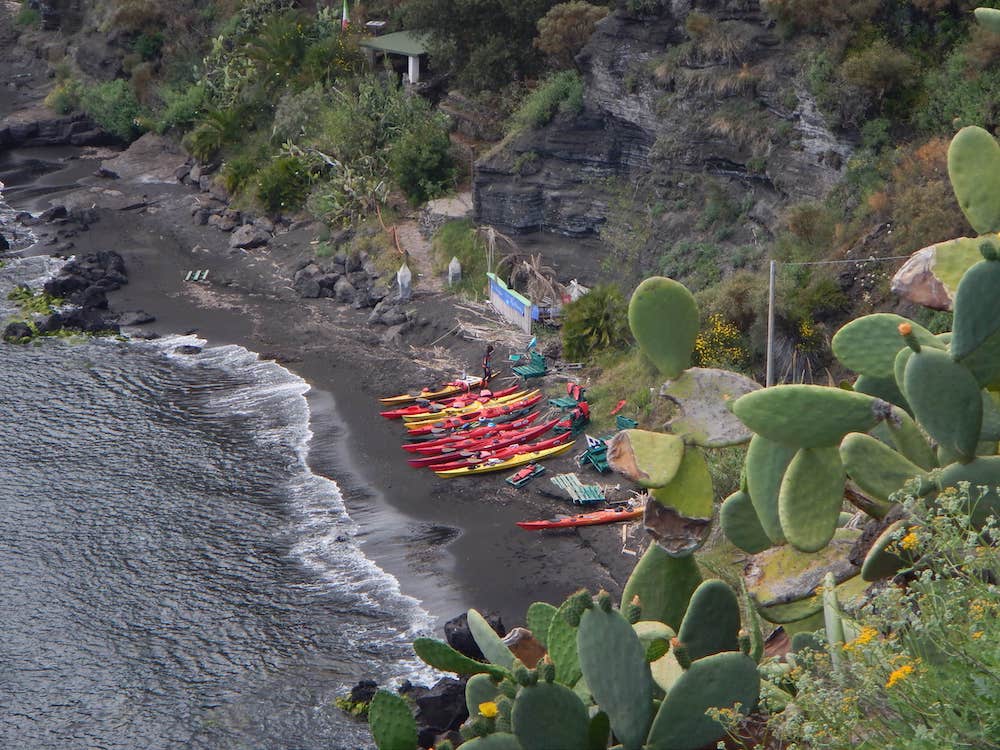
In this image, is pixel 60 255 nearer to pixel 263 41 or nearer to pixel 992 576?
pixel 263 41

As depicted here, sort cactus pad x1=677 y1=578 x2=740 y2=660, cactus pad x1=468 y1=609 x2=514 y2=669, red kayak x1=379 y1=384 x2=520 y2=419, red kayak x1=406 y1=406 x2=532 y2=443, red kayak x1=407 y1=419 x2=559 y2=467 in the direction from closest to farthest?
cactus pad x1=677 y1=578 x2=740 y2=660 < cactus pad x1=468 y1=609 x2=514 y2=669 < red kayak x1=407 y1=419 x2=559 y2=467 < red kayak x1=406 y1=406 x2=532 y2=443 < red kayak x1=379 y1=384 x2=520 y2=419

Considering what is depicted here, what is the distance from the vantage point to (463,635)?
1862 cm

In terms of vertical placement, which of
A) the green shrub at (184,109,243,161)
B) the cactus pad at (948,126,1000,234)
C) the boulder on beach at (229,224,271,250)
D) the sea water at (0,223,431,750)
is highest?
the cactus pad at (948,126,1000,234)

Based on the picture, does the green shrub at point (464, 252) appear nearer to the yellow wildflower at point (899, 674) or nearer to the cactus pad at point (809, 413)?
the cactus pad at point (809, 413)

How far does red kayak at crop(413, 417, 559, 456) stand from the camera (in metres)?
25.8

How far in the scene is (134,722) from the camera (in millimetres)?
18656

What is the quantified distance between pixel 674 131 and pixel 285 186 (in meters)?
16.7

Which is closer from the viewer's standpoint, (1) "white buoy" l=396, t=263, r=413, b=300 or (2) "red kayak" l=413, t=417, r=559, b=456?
(2) "red kayak" l=413, t=417, r=559, b=456

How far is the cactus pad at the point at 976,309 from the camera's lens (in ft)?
22.6

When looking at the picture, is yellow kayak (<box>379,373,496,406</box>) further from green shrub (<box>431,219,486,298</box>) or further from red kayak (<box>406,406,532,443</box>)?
green shrub (<box>431,219,486,298</box>)

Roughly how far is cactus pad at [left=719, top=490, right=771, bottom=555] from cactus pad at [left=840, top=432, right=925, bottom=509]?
4.62ft

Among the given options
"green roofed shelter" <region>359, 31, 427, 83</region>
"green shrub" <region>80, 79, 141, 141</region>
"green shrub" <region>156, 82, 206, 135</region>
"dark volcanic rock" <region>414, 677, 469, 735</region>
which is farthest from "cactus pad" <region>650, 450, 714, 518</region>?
"green shrub" <region>80, 79, 141, 141</region>

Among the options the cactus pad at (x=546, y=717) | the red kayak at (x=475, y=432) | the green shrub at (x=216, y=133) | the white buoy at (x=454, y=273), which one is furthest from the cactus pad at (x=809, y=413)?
the green shrub at (x=216, y=133)

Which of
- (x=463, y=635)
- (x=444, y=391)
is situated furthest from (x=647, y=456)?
(x=444, y=391)
